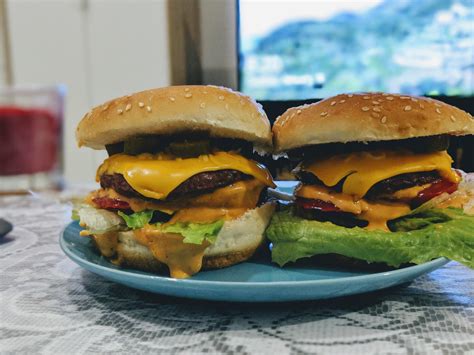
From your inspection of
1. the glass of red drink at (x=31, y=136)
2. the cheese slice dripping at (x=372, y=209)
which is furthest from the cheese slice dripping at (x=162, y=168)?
the glass of red drink at (x=31, y=136)

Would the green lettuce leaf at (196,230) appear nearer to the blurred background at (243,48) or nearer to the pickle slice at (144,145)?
the pickle slice at (144,145)

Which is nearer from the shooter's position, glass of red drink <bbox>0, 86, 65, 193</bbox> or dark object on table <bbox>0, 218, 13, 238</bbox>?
dark object on table <bbox>0, 218, 13, 238</bbox>

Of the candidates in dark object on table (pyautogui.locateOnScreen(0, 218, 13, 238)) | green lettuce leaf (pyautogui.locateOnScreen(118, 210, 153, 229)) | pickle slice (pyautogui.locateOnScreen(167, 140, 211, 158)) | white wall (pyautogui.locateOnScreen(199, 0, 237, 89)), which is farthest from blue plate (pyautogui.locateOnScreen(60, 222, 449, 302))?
white wall (pyautogui.locateOnScreen(199, 0, 237, 89))

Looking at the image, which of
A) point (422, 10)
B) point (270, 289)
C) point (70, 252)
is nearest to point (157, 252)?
point (70, 252)

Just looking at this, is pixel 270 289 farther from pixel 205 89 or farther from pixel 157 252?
pixel 205 89

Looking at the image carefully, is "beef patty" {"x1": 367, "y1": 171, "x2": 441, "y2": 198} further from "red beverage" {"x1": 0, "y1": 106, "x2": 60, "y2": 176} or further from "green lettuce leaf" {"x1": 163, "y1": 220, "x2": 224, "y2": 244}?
"red beverage" {"x1": 0, "y1": 106, "x2": 60, "y2": 176}

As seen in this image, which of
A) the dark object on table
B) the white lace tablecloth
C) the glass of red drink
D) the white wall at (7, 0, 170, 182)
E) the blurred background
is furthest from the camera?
the white wall at (7, 0, 170, 182)

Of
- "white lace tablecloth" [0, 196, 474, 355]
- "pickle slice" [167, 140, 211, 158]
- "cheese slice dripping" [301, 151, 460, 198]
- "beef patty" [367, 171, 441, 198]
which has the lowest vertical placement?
"white lace tablecloth" [0, 196, 474, 355]

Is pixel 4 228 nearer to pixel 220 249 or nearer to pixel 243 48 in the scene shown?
pixel 220 249
